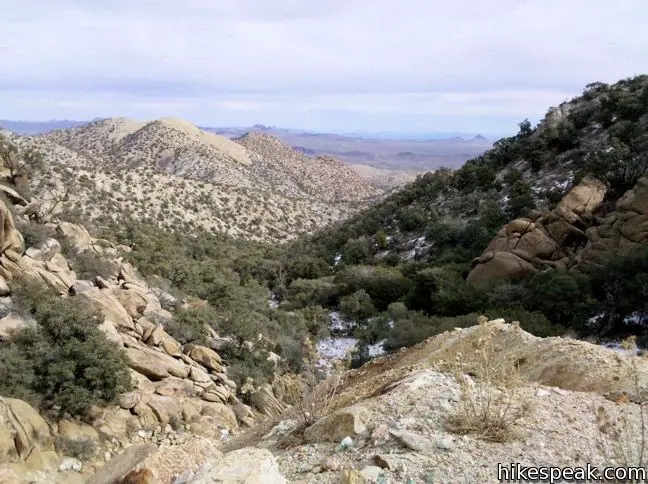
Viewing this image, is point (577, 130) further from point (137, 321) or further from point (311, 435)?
point (311, 435)

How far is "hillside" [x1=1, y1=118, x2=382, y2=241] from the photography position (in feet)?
126

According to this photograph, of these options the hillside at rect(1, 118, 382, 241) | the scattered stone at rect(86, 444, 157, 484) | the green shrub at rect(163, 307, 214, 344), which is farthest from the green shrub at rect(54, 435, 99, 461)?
the hillside at rect(1, 118, 382, 241)

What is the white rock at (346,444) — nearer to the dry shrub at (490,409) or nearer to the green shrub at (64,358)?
the dry shrub at (490,409)

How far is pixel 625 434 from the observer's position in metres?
4.02

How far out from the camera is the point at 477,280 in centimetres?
1967

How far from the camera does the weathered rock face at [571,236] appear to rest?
55.7 feet

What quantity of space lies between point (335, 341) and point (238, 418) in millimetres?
9444

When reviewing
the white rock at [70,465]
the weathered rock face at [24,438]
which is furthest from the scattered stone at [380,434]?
the white rock at [70,465]

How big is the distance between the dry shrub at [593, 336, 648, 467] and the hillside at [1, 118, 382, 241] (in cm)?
1835

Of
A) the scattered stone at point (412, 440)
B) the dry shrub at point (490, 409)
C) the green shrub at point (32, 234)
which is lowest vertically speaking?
the scattered stone at point (412, 440)

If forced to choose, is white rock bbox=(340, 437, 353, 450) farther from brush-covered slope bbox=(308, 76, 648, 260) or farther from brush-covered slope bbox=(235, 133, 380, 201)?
brush-covered slope bbox=(235, 133, 380, 201)

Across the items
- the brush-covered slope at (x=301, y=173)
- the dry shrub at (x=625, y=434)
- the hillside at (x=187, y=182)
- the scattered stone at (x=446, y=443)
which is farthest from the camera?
the brush-covered slope at (x=301, y=173)

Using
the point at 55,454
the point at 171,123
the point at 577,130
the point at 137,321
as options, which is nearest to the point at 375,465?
the point at 55,454

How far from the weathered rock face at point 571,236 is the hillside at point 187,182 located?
1703 cm
